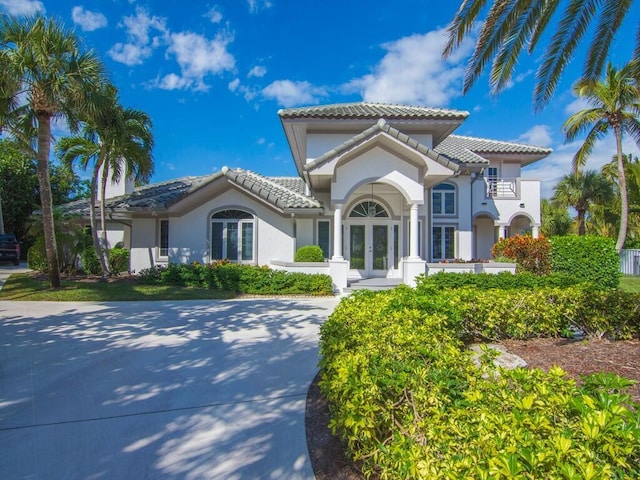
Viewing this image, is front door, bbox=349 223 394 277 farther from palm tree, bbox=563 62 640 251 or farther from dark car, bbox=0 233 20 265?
dark car, bbox=0 233 20 265

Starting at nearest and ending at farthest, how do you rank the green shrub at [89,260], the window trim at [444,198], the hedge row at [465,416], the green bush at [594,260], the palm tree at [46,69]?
the hedge row at [465,416]
the palm tree at [46,69]
the green bush at [594,260]
the green shrub at [89,260]
the window trim at [444,198]

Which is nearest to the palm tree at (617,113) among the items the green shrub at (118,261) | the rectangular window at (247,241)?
the rectangular window at (247,241)

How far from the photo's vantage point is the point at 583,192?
28.5 meters

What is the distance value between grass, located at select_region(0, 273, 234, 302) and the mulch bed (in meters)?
8.98

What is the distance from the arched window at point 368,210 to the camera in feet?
55.7

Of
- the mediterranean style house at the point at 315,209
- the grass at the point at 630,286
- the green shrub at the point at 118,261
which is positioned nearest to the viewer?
the grass at the point at 630,286

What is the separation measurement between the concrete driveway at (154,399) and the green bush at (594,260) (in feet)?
38.6

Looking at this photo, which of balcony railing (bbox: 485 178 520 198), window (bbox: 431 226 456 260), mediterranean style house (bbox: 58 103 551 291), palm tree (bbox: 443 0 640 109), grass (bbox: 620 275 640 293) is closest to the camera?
palm tree (bbox: 443 0 640 109)

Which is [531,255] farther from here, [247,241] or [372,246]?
[247,241]

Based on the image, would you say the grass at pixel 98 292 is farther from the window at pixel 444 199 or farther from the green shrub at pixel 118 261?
the window at pixel 444 199

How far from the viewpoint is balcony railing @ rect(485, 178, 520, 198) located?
21688mm

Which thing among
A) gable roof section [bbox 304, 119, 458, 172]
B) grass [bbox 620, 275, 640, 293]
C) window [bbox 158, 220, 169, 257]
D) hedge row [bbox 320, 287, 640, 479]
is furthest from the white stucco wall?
grass [bbox 620, 275, 640, 293]

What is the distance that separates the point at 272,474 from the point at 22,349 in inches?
242

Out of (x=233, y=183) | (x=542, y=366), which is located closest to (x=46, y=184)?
(x=233, y=183)
